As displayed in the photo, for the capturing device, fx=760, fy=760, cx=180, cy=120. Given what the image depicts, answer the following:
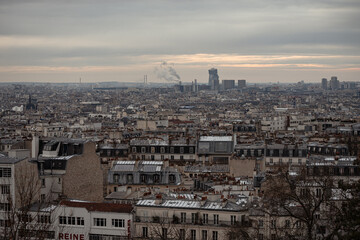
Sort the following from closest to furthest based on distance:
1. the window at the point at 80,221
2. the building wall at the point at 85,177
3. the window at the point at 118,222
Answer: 1. the window at the point at 118,222
2. the window at the point at 80,221
3. the building wall at the point at 85,177

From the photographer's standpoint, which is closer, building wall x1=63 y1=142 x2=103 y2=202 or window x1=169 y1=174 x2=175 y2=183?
building wall x1=63 y1=142 x2=103 y2=202

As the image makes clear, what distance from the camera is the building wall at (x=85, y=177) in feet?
114

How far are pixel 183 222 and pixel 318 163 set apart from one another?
17661 mm

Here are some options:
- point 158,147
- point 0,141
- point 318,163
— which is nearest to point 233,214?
point 318,163

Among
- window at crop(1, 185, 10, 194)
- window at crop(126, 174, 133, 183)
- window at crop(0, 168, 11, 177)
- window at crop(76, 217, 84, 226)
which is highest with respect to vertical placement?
window at crop(0, 168, 11, 177)

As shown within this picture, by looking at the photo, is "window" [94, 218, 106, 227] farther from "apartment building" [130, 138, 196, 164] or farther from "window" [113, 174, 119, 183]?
"apartment building" [130, 138, 196, 164]

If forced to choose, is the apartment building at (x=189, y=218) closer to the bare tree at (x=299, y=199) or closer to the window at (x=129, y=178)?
the bare tree at (x=299, y=199)

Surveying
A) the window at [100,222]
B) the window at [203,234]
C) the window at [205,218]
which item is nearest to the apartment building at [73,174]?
the window at [100,222]

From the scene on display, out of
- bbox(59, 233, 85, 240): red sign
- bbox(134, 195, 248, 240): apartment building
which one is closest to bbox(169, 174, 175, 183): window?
bbox(134, 195, 248, 240): apartment building

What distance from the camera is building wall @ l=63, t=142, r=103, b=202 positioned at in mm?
34656

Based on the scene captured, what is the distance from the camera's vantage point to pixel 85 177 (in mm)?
35625

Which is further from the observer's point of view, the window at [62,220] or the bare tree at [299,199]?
the window at [62,220]

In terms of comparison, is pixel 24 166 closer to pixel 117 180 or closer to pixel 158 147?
pixel 117 180

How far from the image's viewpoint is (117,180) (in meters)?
40.1
